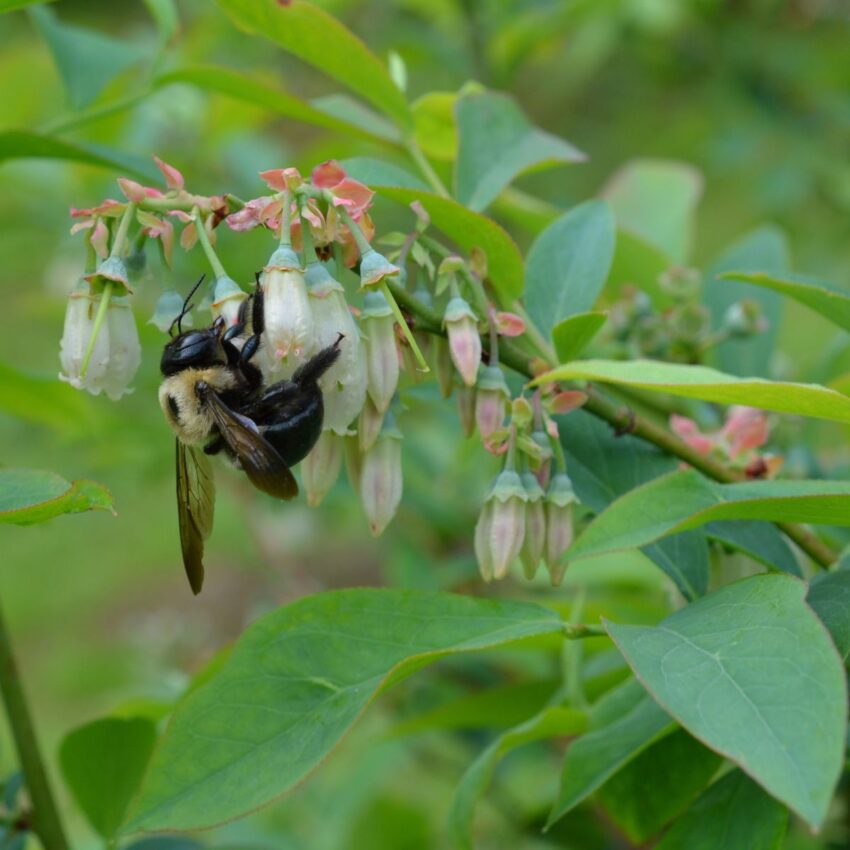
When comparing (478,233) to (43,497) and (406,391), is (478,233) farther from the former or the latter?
(43,497)

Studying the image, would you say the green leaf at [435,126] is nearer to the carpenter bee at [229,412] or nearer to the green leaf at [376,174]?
the green leaf at [376,174]

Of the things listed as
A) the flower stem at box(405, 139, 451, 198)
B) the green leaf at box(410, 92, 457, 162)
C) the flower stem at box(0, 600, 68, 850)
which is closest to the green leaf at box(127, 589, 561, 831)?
the flower stem at box(0, 600, 68, 850)

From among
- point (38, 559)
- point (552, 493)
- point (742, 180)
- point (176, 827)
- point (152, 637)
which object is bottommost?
point (38, 559)

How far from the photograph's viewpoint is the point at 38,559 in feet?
18.9

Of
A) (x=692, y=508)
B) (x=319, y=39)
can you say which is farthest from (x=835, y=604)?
(x=319, y=39)

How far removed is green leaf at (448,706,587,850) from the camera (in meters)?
1.06

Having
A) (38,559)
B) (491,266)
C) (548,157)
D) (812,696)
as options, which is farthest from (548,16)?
(38,559)

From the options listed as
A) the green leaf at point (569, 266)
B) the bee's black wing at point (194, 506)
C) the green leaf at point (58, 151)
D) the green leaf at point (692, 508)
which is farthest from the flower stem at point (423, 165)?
the green leaf at point (692, 508)

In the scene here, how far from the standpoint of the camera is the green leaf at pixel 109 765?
1246mm

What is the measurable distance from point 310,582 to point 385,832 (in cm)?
77

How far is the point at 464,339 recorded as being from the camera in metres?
0.97

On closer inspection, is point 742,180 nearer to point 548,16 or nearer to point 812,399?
point 548,16

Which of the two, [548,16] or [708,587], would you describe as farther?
[548,16]

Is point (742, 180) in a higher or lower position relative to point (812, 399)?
lower
